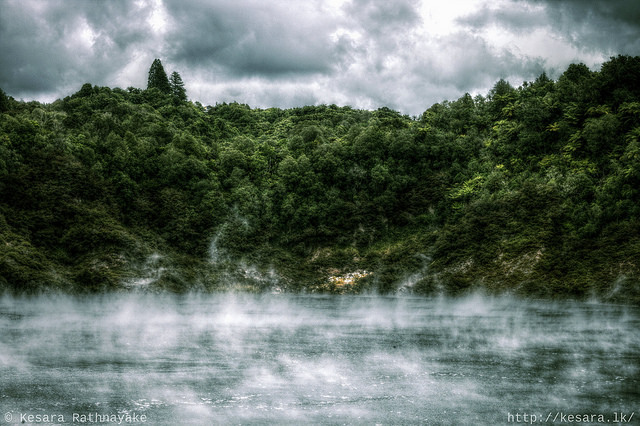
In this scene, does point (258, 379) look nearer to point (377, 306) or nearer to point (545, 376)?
point (545, 376)

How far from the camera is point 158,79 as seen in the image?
160250 mm

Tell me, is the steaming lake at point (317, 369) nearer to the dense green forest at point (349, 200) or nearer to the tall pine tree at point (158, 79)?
the dense green forest at point (349, 200)

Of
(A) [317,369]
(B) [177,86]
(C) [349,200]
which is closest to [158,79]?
(B) [177,86]

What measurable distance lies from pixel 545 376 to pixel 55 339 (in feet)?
91.7

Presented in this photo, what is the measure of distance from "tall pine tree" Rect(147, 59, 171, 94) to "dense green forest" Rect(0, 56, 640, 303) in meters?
36.7

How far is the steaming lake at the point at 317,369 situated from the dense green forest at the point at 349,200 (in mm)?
31174

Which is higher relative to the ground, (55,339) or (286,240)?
(286,240)

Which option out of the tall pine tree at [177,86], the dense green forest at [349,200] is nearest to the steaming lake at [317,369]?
the dense green forest at [349,200]

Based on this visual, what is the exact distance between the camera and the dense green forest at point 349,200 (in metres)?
79.1

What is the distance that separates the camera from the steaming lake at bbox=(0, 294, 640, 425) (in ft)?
66.0

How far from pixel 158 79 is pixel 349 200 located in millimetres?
A: 81172

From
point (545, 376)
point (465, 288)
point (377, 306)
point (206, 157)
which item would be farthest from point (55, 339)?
point (206, 157)

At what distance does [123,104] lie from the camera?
125 metres

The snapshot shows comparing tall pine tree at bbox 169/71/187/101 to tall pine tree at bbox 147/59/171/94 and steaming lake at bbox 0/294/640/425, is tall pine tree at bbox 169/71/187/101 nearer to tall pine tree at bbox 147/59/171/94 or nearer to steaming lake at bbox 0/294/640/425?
tall pine tree at bbox 147/59/171/94
